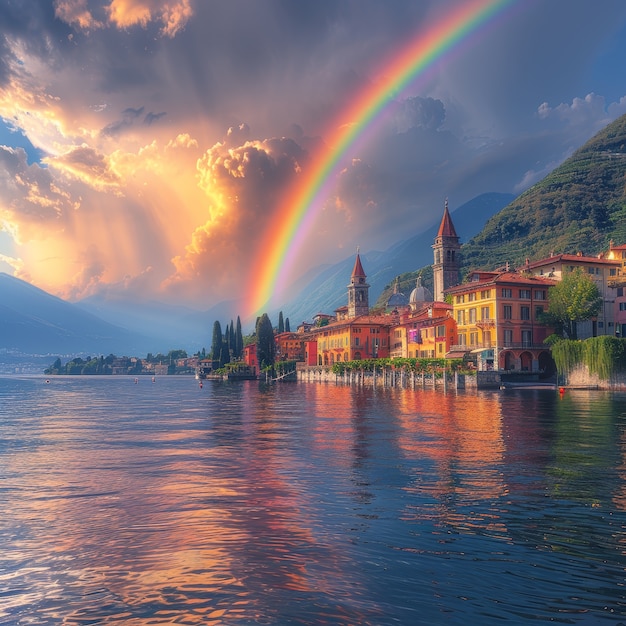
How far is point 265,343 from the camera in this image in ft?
580

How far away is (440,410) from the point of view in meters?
53.1

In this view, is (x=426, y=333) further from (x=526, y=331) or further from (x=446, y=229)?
(x=446, y=229)

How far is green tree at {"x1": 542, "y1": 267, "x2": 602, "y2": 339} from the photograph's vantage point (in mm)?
87438

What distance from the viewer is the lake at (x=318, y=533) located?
11.3 metres

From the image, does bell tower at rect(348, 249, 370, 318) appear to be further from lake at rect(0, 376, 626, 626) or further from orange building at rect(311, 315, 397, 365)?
lake at rect(0, 376, 626, 626)

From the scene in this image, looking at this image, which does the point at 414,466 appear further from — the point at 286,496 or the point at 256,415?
the point at 256,415

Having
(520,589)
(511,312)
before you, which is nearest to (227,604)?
(520,589)

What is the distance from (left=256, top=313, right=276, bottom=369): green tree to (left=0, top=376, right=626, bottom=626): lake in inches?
5623

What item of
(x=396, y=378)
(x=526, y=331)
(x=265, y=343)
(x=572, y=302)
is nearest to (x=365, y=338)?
(x=396, y=378)

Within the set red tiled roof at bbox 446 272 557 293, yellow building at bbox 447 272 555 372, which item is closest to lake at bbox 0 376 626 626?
yellow building at bbox 447 272 555 372

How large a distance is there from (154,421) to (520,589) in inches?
1668

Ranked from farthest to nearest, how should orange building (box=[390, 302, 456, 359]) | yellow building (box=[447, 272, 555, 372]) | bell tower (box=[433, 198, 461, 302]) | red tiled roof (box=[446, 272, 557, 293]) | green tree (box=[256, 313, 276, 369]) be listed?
green tree (box=[256, 313, 276, 369])
bell tower (box=[433, 198, 461, 302])
orange building (box=[390, 302, 456, 359])
red tiled roof (box=[446, 272, 557, 293])
yellow building (box=[447, 272, 555, 372])

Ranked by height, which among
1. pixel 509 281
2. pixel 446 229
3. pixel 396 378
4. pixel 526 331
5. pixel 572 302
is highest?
pixel 446 229

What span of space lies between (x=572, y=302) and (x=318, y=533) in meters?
81.1
